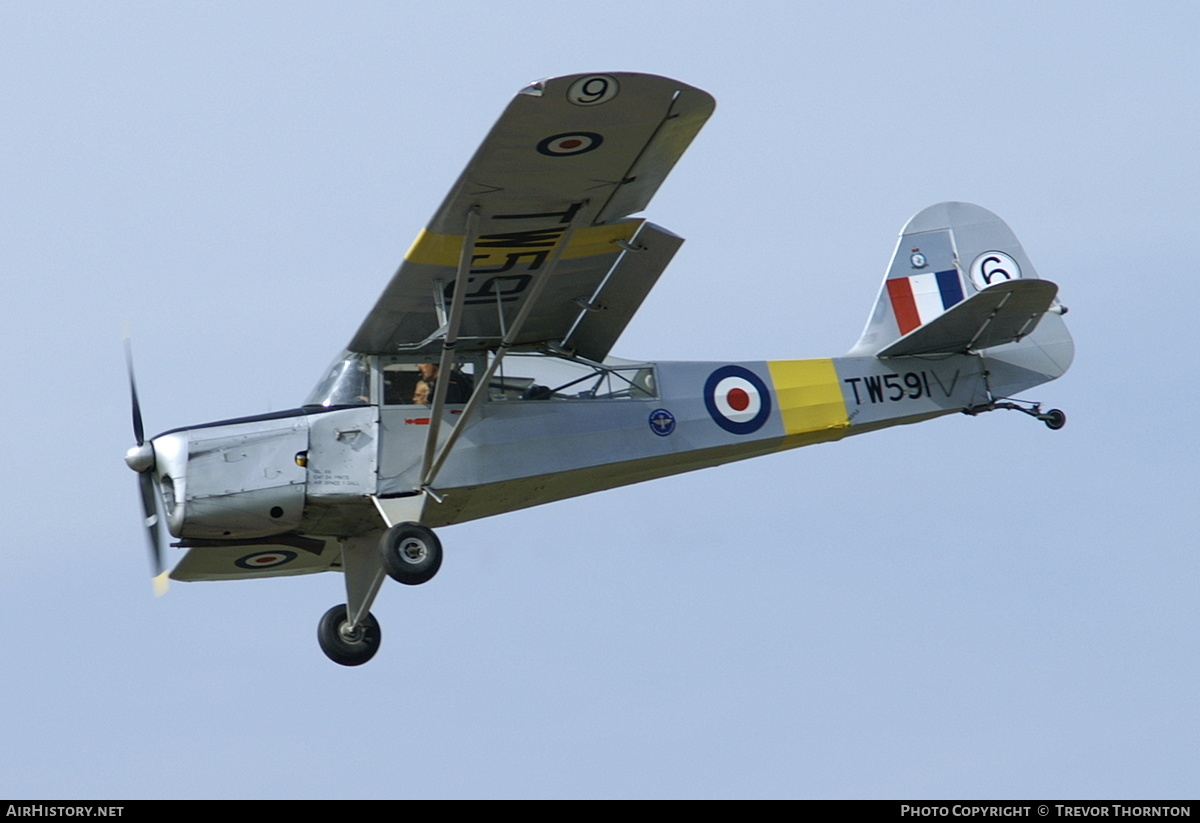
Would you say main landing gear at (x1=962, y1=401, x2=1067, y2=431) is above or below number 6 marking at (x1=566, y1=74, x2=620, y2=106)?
below

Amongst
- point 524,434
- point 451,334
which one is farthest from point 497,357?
point 524,434

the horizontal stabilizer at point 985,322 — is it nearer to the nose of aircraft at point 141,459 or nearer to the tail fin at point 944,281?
the tail fin at point 944,281

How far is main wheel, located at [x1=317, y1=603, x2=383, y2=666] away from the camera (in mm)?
12375

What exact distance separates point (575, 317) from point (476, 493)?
1.46 m

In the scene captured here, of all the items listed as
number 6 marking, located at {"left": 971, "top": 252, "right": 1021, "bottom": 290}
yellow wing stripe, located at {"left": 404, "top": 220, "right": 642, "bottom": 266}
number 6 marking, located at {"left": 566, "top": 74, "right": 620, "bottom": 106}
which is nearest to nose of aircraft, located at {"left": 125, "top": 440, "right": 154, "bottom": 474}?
yellow wing stripe, located at {"left": 404, "top": 220, "right": 642, "bottom": 266}

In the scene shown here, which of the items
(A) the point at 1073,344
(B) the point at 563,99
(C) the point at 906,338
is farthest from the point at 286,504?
(A) the point at 1073,344

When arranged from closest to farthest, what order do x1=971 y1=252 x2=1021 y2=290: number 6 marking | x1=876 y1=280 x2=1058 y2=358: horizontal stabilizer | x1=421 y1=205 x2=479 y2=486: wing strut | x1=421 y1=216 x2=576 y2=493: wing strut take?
x1=421 y1=205 x2=479 y2=486: wing strut → x1=421 y1=216 x2=576 y2=493: wing strut → x1=876 y1=280 x2=1058 y2=358: horizontal stabilizer → x1=971 y1=252 x2=1021 y2=290: number 6 marking

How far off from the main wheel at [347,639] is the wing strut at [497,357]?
1510 millimetres

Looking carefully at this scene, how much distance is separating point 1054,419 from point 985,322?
1.09 metres

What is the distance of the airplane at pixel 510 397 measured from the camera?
34.4ft

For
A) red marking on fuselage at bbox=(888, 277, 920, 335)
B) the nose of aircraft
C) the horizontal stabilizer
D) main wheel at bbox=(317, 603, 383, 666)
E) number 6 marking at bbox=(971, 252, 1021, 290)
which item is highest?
number 6 marking at bbox=(971, 252, 1021, 290)

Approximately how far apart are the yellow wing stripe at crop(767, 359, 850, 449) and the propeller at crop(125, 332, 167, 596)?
4564 mm

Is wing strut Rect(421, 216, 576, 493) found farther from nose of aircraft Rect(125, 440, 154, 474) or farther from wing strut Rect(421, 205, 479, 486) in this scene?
nose of aircraft Rect(125, 440, 154, 474)

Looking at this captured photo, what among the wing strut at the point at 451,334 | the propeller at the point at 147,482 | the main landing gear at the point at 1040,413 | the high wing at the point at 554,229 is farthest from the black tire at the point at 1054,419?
the propeller at the point at 147,482
